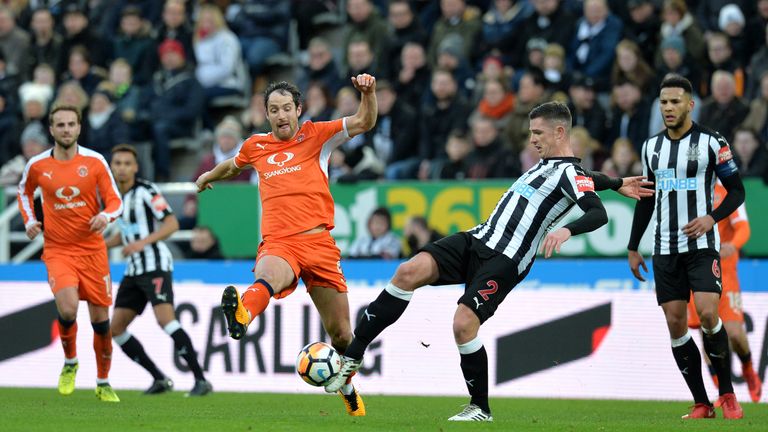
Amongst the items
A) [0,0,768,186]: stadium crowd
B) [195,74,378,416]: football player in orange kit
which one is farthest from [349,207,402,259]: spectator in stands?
[195,74,378,416]: football player in orange kit

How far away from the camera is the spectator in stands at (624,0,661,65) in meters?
17.5

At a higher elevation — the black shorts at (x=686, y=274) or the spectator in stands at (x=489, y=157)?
the spectator in stands at (x=489, y=157)

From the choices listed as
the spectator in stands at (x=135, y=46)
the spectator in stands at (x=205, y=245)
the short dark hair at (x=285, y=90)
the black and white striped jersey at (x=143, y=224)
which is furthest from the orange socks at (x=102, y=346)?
the spectator in stands at (x=135, y=46)

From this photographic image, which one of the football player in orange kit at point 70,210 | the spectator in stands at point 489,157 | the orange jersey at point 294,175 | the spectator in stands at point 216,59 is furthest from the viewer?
the spectator in stands at point 216,59

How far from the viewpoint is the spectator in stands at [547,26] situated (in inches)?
706

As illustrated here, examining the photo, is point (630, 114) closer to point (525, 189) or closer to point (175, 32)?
point (525, 189)

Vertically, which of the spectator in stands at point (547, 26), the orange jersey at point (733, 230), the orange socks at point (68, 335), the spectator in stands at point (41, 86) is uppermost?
the spectator in stands at point (547, 26)

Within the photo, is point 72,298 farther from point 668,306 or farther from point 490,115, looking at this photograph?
point 490,115

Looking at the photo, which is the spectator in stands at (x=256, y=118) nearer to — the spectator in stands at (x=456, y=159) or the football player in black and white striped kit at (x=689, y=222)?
the spectator in stands at (x=456, y=159)

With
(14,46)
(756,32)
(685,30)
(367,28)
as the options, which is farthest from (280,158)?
(14,46)

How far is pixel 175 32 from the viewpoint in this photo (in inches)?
819

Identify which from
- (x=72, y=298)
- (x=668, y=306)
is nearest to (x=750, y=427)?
(x=668, y=306)

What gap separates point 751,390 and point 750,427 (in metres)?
3.29

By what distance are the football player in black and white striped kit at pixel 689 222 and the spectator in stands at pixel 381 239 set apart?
5.74 metres
